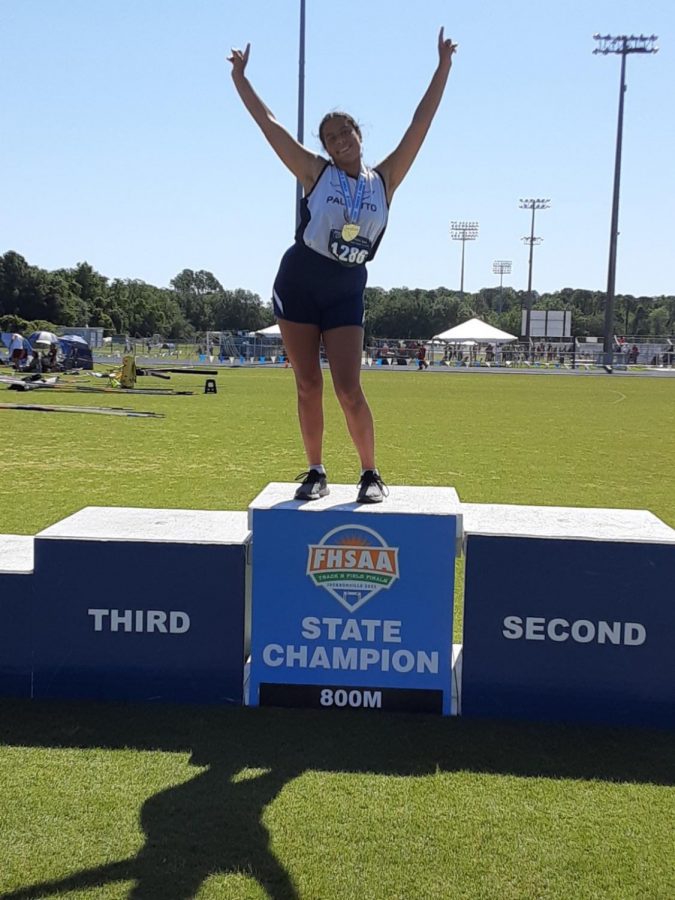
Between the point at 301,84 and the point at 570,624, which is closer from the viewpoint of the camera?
the point at 570,624

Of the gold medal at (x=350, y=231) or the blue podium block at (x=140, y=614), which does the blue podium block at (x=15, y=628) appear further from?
the gold medal at (x=350, y=231)

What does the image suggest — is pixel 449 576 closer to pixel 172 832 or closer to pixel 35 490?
pixel 172 832

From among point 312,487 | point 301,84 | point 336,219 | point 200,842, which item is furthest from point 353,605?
A: point 301,84

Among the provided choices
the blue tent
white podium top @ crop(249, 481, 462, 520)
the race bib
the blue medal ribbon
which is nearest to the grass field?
white podium top @ crop(249, 481, 462, 520)

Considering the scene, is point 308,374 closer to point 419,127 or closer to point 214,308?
point 419,127

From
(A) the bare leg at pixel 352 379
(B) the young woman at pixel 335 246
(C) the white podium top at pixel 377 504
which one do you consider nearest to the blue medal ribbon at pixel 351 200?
(B) the young woman at pixel 335 246

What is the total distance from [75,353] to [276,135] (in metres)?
30.7

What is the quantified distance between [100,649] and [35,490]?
5.01 meters

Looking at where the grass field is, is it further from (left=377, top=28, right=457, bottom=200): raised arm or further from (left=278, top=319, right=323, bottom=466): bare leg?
(left=377, top=28, right=457, bottom=200): raised arm

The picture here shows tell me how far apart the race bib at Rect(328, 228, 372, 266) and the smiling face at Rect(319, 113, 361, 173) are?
325 millimetres

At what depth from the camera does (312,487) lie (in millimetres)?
4051

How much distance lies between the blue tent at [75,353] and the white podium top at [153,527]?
29314 millimetres

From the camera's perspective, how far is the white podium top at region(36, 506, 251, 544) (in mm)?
3641

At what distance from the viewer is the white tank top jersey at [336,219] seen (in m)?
3.87
